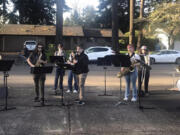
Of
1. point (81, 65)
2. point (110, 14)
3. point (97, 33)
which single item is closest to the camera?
point (81, 65)

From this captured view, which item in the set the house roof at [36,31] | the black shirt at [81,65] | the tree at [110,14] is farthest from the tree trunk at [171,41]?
the black shirt at [81,65]

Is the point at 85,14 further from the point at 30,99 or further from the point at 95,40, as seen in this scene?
the point at 30,99

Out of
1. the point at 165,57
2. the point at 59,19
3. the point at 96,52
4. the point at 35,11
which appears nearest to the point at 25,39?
the point at 35,11

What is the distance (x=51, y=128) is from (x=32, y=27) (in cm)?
3701

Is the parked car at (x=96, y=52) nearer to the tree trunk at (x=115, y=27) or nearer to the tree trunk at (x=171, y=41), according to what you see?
the tree trunk at (x=115, y=27)

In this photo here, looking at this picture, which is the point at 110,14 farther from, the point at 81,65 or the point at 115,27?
the point at 81,65

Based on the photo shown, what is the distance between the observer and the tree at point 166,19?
28.3m

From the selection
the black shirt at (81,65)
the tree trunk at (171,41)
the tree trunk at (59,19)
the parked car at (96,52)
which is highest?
Result: the tree trunk at (59,19)

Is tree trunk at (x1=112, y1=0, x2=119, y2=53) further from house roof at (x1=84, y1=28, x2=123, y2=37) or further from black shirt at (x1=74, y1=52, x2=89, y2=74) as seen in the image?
black shirt at (x1=74, y1=52, x2=89, y2=74)

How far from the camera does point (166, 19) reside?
99.8 feet

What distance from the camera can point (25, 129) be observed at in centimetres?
560

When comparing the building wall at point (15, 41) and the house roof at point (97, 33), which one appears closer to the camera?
the building wall at point (15, 41)

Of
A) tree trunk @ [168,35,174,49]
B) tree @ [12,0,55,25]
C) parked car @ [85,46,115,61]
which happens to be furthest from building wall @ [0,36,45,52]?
tree trunk @ [168,35,174,49]

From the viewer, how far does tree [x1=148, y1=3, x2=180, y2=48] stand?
92.7ft
